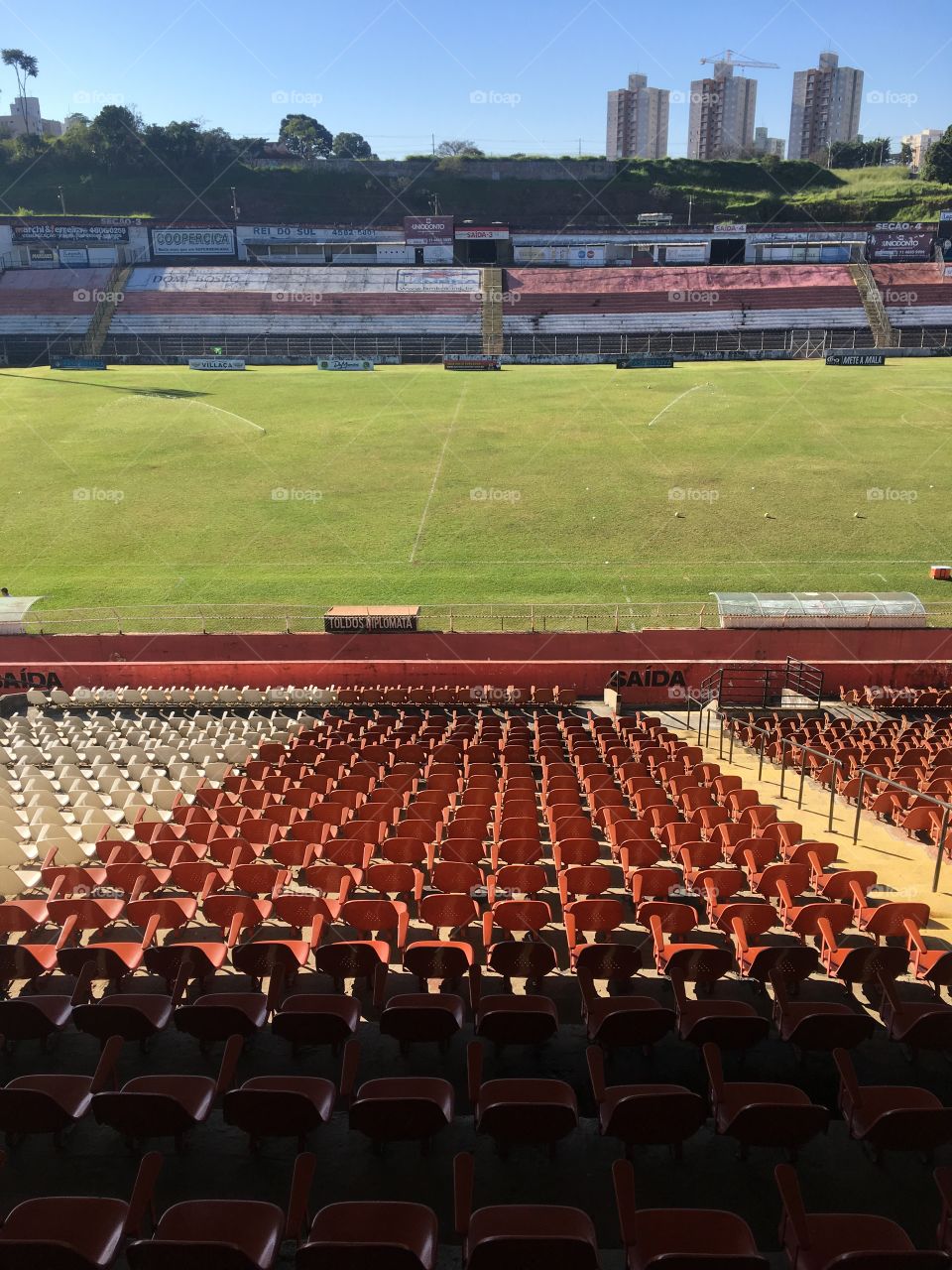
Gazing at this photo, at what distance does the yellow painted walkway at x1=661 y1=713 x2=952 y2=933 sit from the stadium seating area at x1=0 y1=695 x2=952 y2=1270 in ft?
1.52

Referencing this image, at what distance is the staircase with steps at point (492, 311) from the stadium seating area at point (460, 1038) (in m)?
57.0

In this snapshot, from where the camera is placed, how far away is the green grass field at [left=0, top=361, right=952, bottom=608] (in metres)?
27.5

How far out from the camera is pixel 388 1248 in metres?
3.55

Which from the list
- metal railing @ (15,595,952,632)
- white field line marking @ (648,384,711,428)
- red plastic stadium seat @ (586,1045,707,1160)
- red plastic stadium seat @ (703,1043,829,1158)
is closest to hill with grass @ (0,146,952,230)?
white field line marking @ (648,384,711,428)

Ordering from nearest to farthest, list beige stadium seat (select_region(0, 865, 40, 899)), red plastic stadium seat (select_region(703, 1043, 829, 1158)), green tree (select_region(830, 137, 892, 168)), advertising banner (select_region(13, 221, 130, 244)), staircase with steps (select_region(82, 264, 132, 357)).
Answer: red plastic stadium seat (select_region(703, 1043, 829, 1158))
beige stadium seat (select_region(0, 865, 40, 899))
staircase with steps (select_region(82, 264, 132, 357))
advertising banner (select_region(13, 221, 130, 244))
green tree (select_region(830, 137, 892, 168))

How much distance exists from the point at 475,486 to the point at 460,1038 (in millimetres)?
31119

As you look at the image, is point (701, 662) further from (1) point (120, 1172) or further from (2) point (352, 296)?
(2) point (352, 296)

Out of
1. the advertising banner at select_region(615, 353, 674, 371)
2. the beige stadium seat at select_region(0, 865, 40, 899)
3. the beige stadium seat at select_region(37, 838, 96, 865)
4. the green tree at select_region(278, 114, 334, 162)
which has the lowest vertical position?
the beige stadium seat at select_region(37, 838, 96, 865)

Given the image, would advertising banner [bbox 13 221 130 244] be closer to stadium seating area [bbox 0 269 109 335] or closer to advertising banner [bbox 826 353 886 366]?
stadium seating area [bbox 0 269 109 335]

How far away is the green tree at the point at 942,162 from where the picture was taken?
107500 millimetres

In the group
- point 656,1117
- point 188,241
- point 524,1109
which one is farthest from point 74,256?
point 656,1117

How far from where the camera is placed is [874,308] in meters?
66.2

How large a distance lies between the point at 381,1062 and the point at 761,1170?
240 centimetres

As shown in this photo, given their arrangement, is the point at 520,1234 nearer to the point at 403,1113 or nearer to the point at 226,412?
the point at 403,1113
